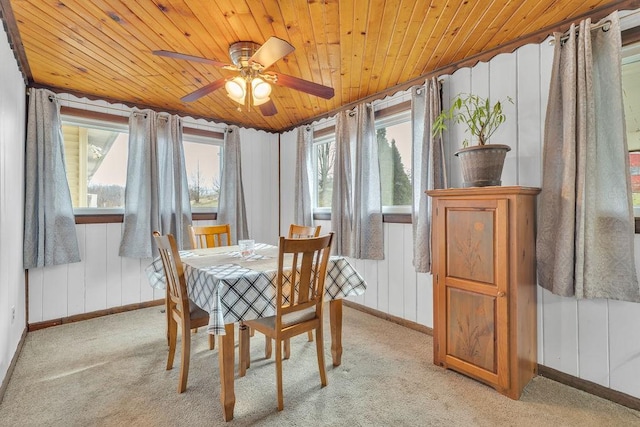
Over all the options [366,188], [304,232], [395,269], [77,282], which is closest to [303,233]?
[304,232]

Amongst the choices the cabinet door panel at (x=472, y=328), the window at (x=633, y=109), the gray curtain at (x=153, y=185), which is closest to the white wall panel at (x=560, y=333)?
the cabinet door panel at (x=472, y=328)

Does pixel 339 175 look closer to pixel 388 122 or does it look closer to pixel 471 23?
pixel 388 122

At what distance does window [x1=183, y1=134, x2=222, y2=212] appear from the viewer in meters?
4.10

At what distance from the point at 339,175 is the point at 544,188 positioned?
77.8 inches

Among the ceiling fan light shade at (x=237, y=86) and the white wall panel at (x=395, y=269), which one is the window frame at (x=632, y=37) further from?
the ceiling fan light shade at (x=237, y=86)

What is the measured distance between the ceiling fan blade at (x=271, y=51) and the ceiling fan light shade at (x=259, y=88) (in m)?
0.17

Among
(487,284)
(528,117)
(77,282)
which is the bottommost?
(77,282)

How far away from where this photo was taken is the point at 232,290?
1669 mm

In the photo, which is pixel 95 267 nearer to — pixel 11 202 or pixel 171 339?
pixel 11 202

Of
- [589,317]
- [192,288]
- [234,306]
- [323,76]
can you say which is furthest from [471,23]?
[192,288]

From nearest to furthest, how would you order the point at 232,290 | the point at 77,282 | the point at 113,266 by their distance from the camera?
the point at 232,290 → the point at 77,282 → the point at 113,266

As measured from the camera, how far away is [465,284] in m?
2.11

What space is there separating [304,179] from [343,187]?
2.52 ft

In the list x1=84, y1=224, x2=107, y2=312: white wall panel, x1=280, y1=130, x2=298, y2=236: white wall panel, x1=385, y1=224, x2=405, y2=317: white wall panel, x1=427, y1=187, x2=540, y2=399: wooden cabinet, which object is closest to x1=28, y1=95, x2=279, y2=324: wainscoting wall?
x1=84, y1=224, x2=107, y2=312: white wall panel
